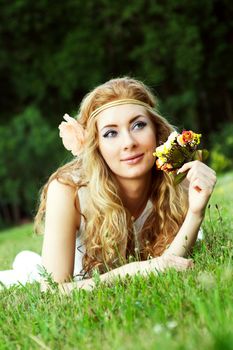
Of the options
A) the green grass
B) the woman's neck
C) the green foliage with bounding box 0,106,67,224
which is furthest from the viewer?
the green foliage with bounding box 0,106,67,224

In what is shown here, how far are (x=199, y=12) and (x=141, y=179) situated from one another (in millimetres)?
21567

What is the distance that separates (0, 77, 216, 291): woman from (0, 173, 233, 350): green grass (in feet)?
1.48

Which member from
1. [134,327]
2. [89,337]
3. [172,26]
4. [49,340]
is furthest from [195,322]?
[172,26]

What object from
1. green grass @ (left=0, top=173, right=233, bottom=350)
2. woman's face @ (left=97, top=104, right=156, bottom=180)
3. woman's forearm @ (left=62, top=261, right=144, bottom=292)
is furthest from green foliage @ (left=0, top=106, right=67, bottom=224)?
green grass @ (left=0, top=173, right=233, bottom=350)

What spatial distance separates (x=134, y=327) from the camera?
205 centimetres

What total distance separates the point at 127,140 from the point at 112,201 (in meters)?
0.47

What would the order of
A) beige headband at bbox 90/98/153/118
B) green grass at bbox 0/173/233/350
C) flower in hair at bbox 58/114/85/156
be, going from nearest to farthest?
green grass at bbox 0/173/233/350, beige headband at bbox 90/98/153/118, flower in hair at bbox 58/114/85/156

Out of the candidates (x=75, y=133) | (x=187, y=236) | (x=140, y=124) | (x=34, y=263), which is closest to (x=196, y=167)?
(x=187, y=236)

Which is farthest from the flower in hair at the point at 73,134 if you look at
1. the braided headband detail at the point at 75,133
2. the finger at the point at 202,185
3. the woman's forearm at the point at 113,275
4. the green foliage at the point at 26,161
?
the green foliage at the point at 26,161

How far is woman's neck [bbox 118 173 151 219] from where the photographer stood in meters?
3.93

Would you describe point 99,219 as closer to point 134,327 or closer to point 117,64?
point 134,327

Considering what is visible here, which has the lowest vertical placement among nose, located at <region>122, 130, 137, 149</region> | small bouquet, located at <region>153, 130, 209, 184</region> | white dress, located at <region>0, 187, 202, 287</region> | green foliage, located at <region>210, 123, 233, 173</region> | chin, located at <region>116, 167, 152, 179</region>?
green foliage, located at <region>210, 123, 233, 173</region>

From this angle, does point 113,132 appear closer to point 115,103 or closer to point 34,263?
point 115,103

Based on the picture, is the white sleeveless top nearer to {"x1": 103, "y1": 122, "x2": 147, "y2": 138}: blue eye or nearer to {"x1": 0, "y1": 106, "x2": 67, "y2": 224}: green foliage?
{"x1": 103, "y1": 122, "x2": 147, "y2": 138}: blue eye
